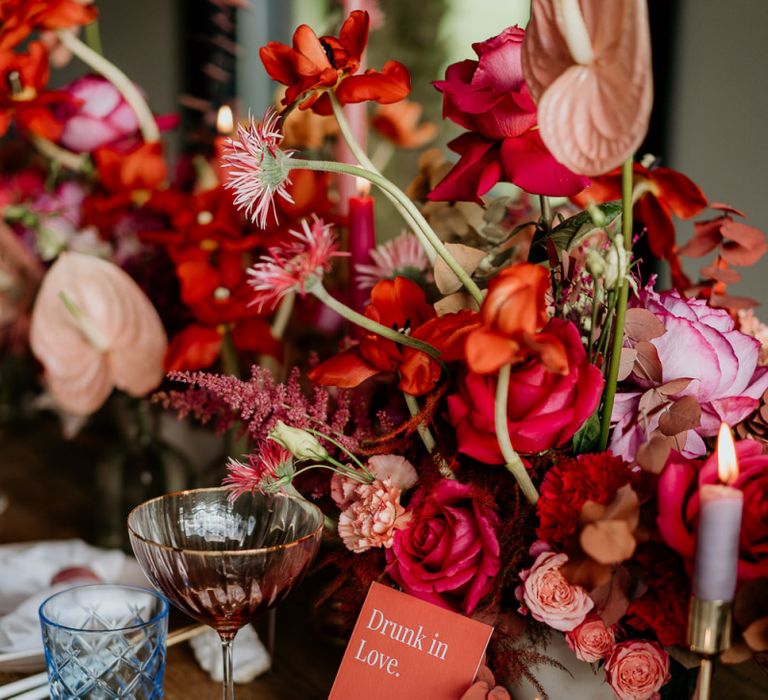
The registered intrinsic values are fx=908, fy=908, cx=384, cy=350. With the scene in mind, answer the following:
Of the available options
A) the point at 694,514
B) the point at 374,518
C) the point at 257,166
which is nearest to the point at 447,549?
the point at 374,518

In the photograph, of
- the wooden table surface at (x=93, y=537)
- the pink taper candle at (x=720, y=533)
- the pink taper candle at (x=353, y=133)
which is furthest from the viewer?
the pink taper candle at (x=353, y=133)

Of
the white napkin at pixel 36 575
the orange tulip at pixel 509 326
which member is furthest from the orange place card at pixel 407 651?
the white napkin at pixel 36 575

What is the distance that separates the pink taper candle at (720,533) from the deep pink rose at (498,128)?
0.19m

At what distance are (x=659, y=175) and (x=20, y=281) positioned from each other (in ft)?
→ 2.31

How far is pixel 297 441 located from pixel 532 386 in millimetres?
151

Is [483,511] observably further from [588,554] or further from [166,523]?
[166,523]

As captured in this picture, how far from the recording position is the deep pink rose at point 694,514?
468 mm

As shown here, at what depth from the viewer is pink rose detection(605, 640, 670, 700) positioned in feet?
1.72

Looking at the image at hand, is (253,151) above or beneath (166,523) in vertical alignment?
above

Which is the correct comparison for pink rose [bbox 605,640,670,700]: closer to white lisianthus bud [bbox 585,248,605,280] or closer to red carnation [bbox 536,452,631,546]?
red carnation [bbox 536,452,631,546]

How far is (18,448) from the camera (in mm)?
1450

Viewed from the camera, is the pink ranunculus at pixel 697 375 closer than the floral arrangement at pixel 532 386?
No

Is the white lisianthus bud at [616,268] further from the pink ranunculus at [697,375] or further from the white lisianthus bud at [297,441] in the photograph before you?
the white lisianthus bud at [297,441]

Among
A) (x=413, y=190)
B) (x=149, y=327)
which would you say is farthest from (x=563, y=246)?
(x=149, y=327)
